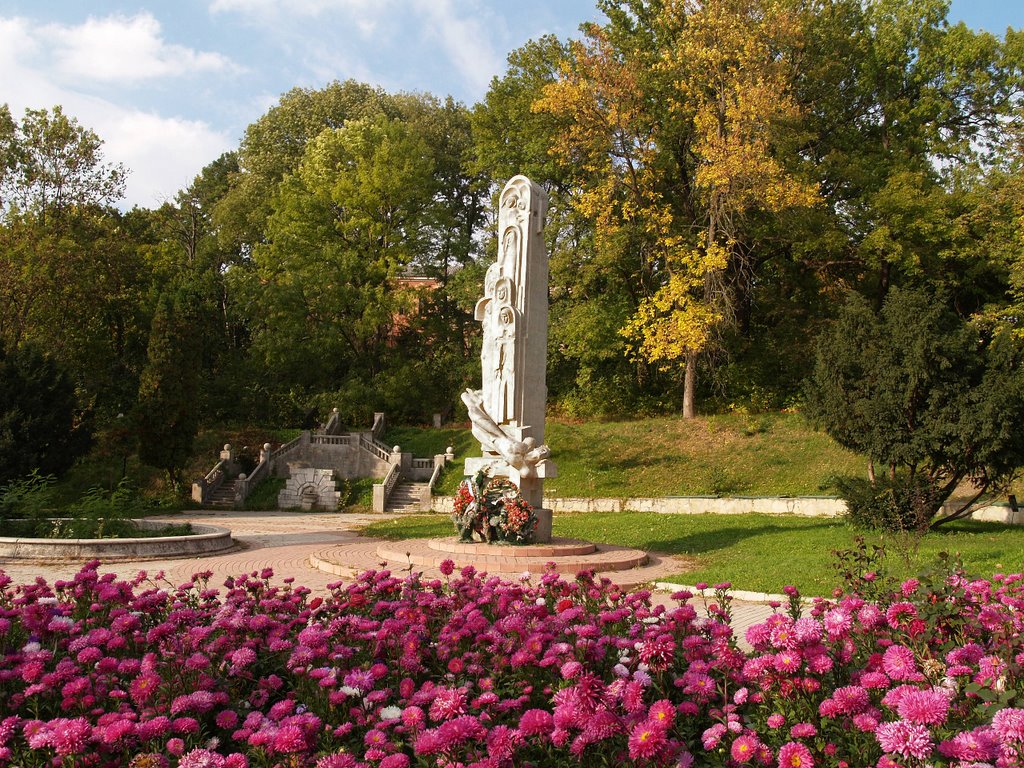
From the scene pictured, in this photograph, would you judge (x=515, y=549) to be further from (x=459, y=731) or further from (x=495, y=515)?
(x=459, y=731)

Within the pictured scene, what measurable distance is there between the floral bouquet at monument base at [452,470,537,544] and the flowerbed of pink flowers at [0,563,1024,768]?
26.6 feet

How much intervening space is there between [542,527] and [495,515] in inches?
36.9

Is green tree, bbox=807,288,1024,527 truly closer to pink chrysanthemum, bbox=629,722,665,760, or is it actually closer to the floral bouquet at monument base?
the floral bouquet at monument base

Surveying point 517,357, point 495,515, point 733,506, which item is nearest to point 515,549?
point 495,515

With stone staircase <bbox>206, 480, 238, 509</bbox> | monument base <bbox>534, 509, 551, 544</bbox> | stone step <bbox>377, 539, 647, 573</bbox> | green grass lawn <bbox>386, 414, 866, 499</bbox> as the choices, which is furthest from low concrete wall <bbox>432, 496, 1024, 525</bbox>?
stone staircase <bbox>206, 480, 238, 509</bbox>

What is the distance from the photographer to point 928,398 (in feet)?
52.0

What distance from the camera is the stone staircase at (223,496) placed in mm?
30420

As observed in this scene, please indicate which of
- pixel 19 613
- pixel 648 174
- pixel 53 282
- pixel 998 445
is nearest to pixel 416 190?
pixel 648 174

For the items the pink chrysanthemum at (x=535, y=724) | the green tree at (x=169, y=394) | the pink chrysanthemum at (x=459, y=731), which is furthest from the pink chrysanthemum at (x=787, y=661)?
the green tree at (x=169, y=394)

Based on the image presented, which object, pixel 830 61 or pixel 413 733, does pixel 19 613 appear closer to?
pixel 413 733

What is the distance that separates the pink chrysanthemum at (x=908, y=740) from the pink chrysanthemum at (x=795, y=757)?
0.24 meters

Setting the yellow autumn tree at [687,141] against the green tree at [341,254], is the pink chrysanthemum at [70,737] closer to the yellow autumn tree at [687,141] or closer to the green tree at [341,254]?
the yellow autumn tree at [687,141]

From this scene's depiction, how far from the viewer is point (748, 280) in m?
33.1

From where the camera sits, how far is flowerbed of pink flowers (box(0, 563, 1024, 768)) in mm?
2986
